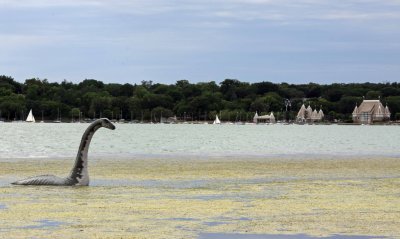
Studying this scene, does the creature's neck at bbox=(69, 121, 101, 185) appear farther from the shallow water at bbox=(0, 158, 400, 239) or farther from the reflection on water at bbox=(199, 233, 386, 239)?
the reflection on water at bbox=(199, 233, 386, 239)

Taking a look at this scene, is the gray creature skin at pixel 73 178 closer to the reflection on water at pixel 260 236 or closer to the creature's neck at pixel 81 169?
the creature's neck at pixel 81 169

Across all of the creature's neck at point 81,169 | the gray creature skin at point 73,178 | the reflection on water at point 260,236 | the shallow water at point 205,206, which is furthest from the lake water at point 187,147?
the reflection on water at point 260,236

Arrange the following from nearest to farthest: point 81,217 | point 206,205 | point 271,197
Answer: point 81,217 → point 206,205 → point 271,197

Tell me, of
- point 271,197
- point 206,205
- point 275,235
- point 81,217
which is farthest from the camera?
point 271,197

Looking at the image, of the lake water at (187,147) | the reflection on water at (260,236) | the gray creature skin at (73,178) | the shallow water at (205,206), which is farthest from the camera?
the lake water at (187,147)

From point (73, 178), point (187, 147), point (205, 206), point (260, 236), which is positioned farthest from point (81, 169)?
point (187, 147)

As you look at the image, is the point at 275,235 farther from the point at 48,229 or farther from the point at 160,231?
the point at 48,229

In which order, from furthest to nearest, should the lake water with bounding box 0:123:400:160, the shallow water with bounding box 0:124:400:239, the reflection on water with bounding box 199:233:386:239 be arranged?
the lake water with bounding box 0:123:400:160 → the shallow water with bounding box 0:124:400:239 → the reflection on water with bounding box 199:233:386:239

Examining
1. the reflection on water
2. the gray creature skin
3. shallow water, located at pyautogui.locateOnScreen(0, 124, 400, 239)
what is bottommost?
Answer: the reflection on water

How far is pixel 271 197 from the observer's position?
21.4 meters

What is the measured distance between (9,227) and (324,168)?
20.8 m

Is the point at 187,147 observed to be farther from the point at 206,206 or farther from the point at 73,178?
the point at 206,206

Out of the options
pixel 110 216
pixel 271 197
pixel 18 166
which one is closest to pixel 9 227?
pixel 110 216

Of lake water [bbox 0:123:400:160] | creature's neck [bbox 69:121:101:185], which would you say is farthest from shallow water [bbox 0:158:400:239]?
lake water [bbox 0:123:400:160]
